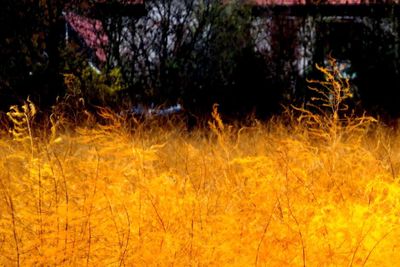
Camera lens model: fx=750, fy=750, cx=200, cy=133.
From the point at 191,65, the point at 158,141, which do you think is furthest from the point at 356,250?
the point at 191,65

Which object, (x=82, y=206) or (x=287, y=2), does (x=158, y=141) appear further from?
(x=287, y=2)

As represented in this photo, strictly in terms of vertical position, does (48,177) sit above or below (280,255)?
above

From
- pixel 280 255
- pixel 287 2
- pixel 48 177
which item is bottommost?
pixel 280 255

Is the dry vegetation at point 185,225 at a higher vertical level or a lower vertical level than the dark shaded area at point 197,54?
lower

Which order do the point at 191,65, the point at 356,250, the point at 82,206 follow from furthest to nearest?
the point at 191,65
the point at 82,206
the point at 356,250

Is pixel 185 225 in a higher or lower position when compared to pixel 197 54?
lower

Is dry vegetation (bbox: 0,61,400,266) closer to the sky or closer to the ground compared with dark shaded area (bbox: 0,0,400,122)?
closer to the ground

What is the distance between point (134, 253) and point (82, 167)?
95 cm

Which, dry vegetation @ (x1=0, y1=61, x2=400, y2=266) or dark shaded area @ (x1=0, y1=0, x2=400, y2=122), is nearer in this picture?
dry vegetation @ (x1=0, y1=61, x2=400, y2=266)

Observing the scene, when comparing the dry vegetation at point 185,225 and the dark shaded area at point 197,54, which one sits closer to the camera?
the dry vegetation at point 185,225

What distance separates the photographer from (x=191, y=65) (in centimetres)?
1334

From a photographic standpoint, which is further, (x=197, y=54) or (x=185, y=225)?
(x=197, y=54)

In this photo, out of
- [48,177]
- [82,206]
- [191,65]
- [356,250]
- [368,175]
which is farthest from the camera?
[191,65]

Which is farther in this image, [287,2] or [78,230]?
[287,2]
